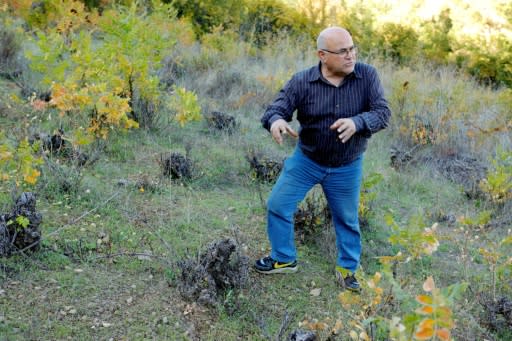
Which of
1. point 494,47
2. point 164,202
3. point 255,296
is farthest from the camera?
point 494,47

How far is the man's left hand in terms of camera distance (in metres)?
3.03

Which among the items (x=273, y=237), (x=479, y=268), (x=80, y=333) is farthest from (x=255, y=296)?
(x=479, y=268)

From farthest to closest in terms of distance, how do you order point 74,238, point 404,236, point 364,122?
point 74,238
point 364,122
point 404,236

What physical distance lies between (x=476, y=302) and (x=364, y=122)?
1.39 metres

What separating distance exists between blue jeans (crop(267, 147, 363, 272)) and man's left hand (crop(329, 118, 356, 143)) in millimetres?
373

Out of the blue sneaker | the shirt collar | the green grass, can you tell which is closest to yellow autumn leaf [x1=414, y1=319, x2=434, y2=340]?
the green grass

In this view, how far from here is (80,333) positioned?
2.83 meters

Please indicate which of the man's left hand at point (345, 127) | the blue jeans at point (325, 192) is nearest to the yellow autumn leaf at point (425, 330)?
the man's left hand at point (345, 127)

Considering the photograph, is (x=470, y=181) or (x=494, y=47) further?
(x=494, y=47)

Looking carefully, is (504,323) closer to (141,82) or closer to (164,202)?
(164,202)

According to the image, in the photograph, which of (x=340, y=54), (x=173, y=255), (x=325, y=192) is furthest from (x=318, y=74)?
(x=173, y=255)

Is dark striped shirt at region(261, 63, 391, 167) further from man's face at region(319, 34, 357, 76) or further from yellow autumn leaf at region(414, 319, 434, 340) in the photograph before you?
yellow autumn leaf at region(414, 319, 434, 340)

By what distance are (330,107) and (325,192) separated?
0.55m

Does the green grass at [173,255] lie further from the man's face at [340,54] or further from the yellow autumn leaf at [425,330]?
the man's face at [340,54]
